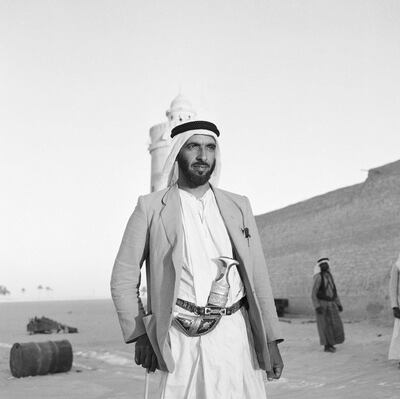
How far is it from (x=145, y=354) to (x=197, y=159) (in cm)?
89

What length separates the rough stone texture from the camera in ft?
49.2

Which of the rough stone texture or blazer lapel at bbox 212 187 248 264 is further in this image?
the rough stone texture

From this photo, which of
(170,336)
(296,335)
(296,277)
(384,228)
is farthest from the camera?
(296,277)

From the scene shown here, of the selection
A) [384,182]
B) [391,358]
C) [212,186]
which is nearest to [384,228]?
[384,182]

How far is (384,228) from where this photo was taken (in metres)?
15.3

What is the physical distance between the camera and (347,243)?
55.0 feet

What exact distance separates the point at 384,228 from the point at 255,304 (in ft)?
45.7

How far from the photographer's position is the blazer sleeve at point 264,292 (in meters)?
2.38

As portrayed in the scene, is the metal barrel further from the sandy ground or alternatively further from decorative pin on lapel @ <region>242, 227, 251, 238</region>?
decorative pin on lapel @ <region>242, 227, 251, 238</region>

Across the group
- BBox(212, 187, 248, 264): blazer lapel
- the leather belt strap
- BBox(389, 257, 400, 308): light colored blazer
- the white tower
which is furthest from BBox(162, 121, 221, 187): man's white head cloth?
the white tower

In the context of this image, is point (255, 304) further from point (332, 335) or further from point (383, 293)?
point (383, 293)

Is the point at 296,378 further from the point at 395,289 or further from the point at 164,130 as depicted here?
the point at 164,130

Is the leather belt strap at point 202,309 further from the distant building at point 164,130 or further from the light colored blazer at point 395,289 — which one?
the distant building at point 164,130

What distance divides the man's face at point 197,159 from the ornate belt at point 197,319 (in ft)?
1.92
